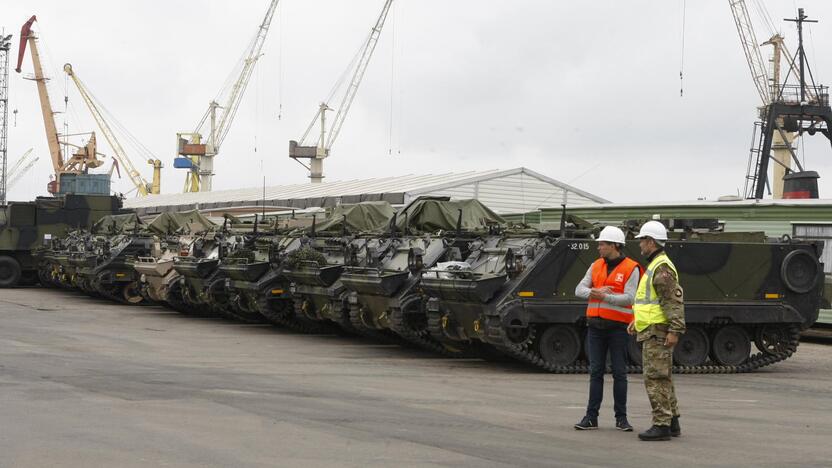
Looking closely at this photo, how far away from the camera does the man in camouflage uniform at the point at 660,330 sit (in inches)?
377

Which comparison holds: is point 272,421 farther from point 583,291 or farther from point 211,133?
point 211,133

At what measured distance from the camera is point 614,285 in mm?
10250

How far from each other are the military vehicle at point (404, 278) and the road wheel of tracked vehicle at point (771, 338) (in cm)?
391

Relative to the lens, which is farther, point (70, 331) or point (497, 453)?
point (70, 331)

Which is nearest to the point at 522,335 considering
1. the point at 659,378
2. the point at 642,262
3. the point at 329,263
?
the point at 642,262

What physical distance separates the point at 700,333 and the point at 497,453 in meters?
8.13

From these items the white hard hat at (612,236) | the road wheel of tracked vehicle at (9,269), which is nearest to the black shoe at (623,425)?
the white hard hat at (612,236)

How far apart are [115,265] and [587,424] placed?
785 inches

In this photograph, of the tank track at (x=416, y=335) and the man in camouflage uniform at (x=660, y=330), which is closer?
the man in camouflage uniform at (x=660, y=330)

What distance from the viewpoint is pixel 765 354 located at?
1673 cm

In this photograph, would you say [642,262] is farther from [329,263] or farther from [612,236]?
→ [329,263]

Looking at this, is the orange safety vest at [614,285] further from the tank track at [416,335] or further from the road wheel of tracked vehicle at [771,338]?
the road wheel of tracked vehicle at [771,338]

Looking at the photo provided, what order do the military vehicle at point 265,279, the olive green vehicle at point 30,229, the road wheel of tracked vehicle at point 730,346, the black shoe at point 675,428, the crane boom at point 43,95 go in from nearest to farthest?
the black shoe at point 675,428
the road wheel of tracked vehicle at point 730,346
the military vehicle at point 265,279
the olive green vehicle at point 30,229
the crane boom at point 43,95

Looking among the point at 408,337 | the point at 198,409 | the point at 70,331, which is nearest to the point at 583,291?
the point at 198,409
